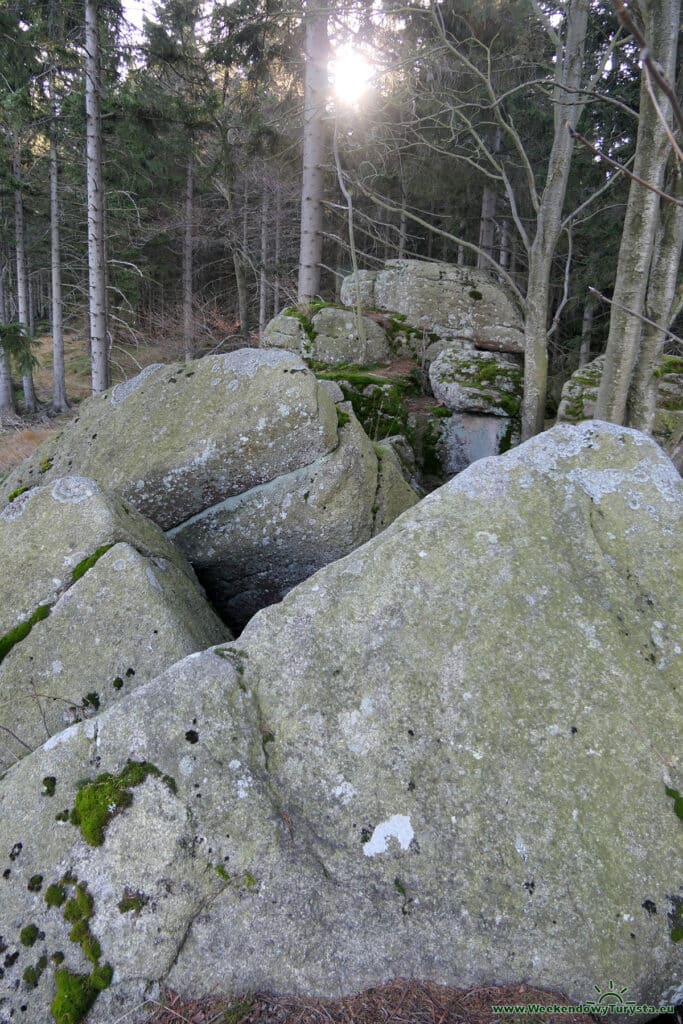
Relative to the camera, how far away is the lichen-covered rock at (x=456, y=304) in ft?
42.4

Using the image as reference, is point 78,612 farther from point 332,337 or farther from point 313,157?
point 313,157

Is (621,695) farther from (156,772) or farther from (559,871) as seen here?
(156,772)

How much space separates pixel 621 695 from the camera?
11.0ft

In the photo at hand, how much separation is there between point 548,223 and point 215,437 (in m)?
6.65

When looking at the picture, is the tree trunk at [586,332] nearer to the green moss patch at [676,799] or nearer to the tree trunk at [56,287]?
the green moss patch at [676,799]

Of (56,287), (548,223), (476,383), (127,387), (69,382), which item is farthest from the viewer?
(69,382)

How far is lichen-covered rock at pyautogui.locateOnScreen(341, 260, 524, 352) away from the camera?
12914 mm

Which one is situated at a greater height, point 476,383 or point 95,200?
point 95,200

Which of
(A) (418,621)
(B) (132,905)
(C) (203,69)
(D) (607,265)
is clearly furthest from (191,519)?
(C) (203,69)

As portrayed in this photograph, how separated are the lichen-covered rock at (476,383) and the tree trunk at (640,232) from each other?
3542mm

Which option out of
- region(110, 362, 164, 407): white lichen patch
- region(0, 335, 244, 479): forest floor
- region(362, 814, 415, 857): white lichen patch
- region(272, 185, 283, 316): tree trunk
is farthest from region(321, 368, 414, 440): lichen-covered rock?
region(272, 185, 283, 316): tree trunk

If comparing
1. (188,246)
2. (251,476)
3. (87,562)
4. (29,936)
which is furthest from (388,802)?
(188,246)

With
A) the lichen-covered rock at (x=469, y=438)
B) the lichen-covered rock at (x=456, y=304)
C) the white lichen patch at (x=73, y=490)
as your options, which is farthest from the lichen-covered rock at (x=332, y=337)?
the white lichen patch at (x=73, y=490)

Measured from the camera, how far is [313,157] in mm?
15117
